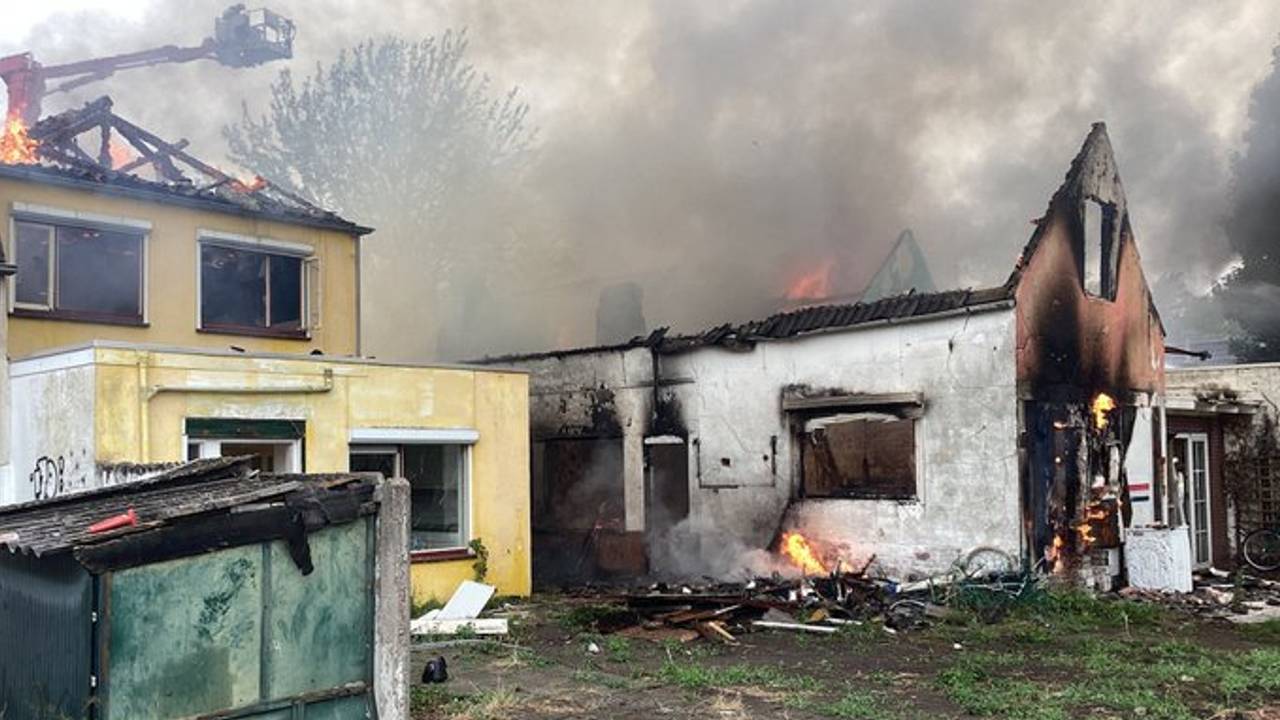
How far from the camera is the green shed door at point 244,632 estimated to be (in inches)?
235

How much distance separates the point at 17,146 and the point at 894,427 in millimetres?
12603

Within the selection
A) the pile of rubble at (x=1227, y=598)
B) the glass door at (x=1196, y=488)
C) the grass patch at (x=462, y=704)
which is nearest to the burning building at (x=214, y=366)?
the grass patch at (x=462, y=704)

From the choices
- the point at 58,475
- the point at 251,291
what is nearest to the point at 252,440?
the point at 58,475

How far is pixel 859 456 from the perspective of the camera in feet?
51.1

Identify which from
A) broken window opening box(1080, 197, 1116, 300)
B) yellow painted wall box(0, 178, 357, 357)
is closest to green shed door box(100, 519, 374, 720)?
yellow painted wall box(0, 178, 357, 357)

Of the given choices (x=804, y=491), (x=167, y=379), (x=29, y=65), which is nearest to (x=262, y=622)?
(x=167, y=379)

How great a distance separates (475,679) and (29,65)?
651 inches

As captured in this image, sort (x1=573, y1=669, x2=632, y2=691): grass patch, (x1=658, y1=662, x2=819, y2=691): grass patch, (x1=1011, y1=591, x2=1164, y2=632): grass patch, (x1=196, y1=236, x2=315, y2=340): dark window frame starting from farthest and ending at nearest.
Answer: (x1=196, y1=236, x2=315, y2=340): dark window frame
(x1=1011, y1=591, x2=1164, y2=632): grass patch
(x1=573, y1=669, x2=632, y2=691): grass patch
(x1=658, y1=662, x2=819, y2=691): grass patch

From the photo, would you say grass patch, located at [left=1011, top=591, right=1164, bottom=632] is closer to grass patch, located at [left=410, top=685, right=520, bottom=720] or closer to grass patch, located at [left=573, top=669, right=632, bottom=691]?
grass patch, located at [left=573, top=669, right=632, bottom=691]

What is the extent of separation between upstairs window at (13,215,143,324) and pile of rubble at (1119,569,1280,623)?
13.4 m

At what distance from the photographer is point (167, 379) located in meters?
12.2

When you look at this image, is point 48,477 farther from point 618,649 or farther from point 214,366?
point 618,649

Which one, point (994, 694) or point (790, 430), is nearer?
point (994, 694)

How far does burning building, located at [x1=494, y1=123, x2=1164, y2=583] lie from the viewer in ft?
46.4
